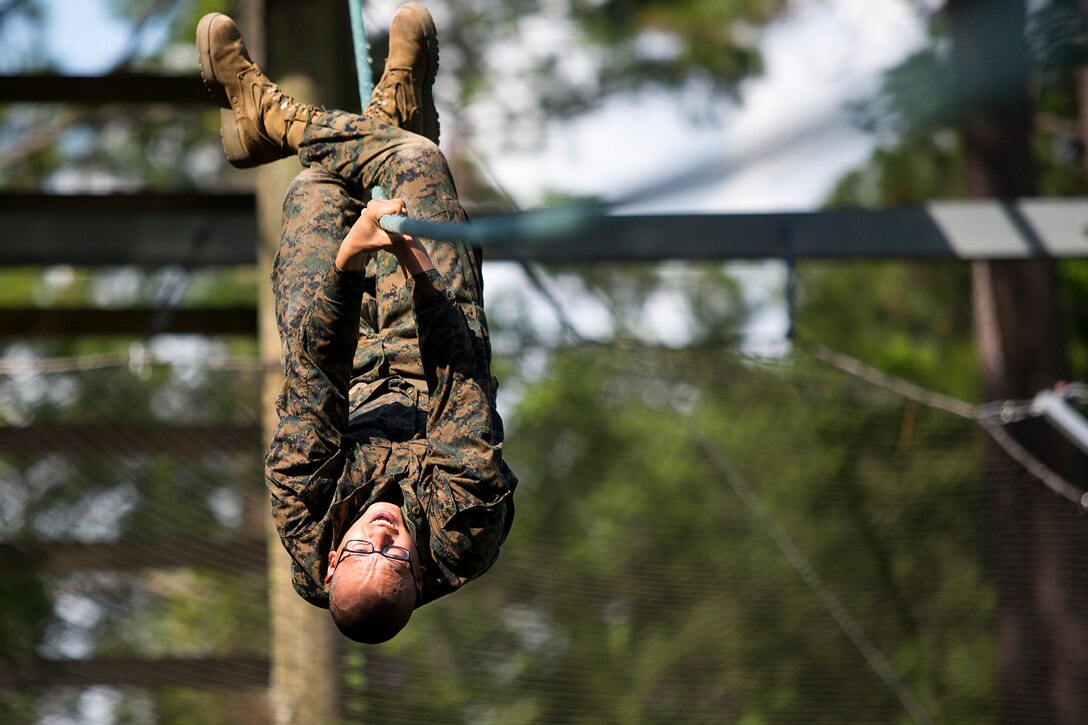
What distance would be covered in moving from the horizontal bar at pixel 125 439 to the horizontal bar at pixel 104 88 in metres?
1.21

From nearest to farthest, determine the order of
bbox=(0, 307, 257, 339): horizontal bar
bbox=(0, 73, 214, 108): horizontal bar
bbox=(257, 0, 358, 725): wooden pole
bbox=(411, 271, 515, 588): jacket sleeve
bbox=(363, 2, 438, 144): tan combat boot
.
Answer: bbox=(411, 271, 515, 588): jacket sleeve, bbox=(363, 2, 438, 144): tan combat boot, bbox=(257, 0, 358, 725): wooden pole, bbox=(0, 73, 214, 108): horizontal bar, bbox=(0, 307, 257, 339): horizontal bar

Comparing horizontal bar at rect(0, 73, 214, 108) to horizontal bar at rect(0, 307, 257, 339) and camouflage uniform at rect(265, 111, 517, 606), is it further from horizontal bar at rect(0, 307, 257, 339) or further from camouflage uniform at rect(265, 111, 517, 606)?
camouflage uniform at rect(265, 111, 517, 606)

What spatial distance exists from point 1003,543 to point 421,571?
3920 mm

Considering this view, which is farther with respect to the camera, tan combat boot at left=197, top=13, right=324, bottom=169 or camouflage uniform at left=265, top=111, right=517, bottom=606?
tan combat boot at left=197, top=13, right=324, bottom=169

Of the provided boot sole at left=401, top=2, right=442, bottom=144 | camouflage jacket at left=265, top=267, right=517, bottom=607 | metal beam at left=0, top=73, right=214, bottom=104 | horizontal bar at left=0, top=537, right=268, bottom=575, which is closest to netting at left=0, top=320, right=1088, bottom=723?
horizontal bar at left=0, top=537, right=268, bottom=575

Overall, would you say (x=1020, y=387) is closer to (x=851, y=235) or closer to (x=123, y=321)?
(x=851, y=235)

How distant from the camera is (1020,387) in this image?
7.94 meters

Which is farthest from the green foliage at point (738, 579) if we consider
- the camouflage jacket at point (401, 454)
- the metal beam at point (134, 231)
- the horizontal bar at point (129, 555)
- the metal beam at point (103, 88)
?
the camouflage jacket at point (401, 454)

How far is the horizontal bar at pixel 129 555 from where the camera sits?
16.8ft

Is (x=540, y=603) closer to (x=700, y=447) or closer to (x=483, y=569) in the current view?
(x=700, y=447)

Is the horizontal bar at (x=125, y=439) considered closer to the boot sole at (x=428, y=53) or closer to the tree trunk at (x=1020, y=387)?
the boot sole at (x=428, y=53)

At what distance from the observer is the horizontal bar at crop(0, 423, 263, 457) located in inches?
202

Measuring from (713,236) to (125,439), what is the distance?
2.34 m

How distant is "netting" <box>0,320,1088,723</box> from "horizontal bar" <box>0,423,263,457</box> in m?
0.01
